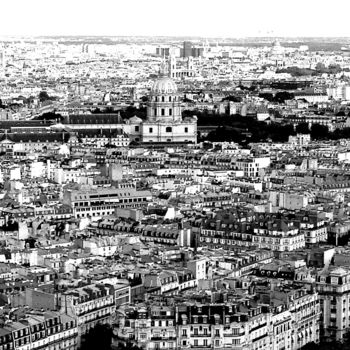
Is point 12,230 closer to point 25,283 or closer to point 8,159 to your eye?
point 25,283

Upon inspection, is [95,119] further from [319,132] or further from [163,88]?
[319,132]

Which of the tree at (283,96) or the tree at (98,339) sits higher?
the tree at (98,339)

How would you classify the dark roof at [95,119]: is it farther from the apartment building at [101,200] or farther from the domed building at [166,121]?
the apartment building at [101,200]

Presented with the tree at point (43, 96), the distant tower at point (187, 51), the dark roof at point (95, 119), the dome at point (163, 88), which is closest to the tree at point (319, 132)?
the dome at point (163, 88)

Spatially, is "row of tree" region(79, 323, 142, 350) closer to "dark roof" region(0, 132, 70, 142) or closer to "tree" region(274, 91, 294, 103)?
"dark roof" region(0, 132, 70, 142)

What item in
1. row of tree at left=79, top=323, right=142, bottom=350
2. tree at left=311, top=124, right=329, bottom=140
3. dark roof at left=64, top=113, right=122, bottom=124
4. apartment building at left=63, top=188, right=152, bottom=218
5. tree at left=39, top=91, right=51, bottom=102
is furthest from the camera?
tree at left=39, top=91, right=51, bottom=102

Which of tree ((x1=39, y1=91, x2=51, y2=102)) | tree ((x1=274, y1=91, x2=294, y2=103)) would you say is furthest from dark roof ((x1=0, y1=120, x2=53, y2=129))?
tree ((x1=274, y1=91, x2=294, y2=103))
